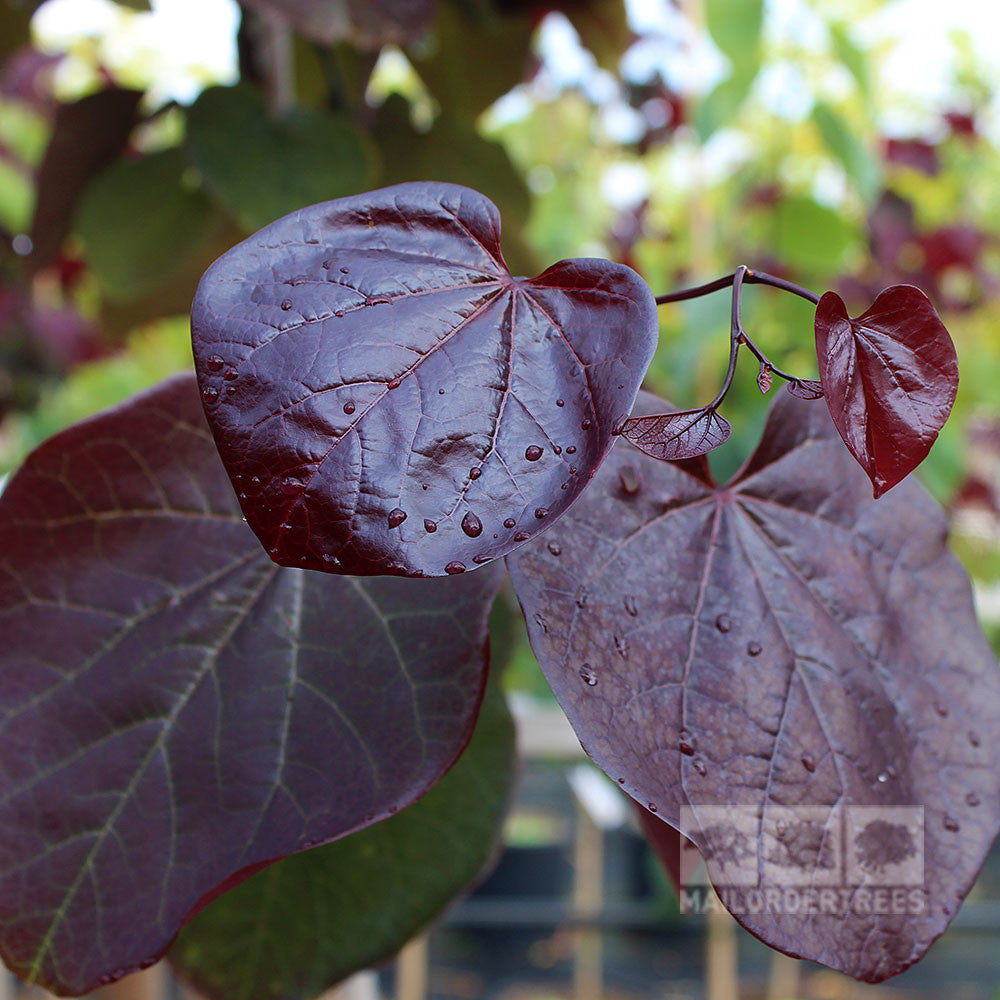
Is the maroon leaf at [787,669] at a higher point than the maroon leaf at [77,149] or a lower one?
lower

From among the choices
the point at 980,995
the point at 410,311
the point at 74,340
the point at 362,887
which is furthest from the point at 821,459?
the point at 980,995

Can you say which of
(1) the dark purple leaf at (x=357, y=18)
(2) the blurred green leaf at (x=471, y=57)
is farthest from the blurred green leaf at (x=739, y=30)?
(1) the dark purple leaf at (x=357, y=18)

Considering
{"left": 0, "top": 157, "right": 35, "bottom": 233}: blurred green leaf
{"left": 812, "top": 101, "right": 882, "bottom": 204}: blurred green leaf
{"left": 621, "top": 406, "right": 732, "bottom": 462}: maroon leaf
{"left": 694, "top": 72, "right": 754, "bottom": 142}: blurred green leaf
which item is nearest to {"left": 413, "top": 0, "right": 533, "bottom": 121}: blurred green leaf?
{"left": 694, "top": 72, "right": 754, "bottom": 142}: blurred green leaf

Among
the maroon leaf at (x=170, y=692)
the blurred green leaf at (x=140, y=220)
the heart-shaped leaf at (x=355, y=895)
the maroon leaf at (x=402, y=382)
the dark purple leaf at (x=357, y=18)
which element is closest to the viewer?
the maroon leaf at (x=402, y=382)

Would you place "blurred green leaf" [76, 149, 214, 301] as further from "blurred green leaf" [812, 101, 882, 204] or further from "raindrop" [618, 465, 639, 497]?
"blurred green leaf" [812, 101, 882, 204]

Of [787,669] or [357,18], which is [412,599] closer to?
[787,669]

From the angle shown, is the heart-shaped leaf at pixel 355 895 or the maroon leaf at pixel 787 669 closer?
the maroon leaf at pixel 787 669

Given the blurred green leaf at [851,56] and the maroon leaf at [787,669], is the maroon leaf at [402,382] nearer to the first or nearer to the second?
the maroon leaf at [787,669]

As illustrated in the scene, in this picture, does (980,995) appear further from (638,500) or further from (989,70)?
(989,70)
